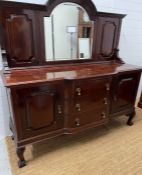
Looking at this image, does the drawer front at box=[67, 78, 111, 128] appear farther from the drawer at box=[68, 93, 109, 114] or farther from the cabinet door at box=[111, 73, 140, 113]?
the cabinet door at box=[111, 73, 140, 113]

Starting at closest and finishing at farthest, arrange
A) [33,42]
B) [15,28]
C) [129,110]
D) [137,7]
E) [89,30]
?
[15,28] < [33,42] < [89,30] < [129,110] < [137,7]

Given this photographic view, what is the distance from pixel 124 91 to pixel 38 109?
1.05 m

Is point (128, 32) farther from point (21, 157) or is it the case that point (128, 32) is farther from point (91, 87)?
point (21, 157)

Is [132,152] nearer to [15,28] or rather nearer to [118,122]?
[118,122]

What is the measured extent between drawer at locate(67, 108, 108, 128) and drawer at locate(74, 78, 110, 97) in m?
0.22

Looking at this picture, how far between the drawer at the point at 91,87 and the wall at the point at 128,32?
0.87 metres

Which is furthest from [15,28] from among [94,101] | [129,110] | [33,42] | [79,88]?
[129,110]

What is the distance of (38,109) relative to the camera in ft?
4.50

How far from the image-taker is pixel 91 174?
143 cm

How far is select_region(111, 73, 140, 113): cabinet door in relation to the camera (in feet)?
5.73

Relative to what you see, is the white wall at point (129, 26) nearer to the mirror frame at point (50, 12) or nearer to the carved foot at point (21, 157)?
the mirror frame at point (50, 12)

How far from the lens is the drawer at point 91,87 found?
56.9 inches

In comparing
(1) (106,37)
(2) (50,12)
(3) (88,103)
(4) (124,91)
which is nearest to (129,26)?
(1) (106,37)

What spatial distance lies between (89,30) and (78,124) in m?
1.07
